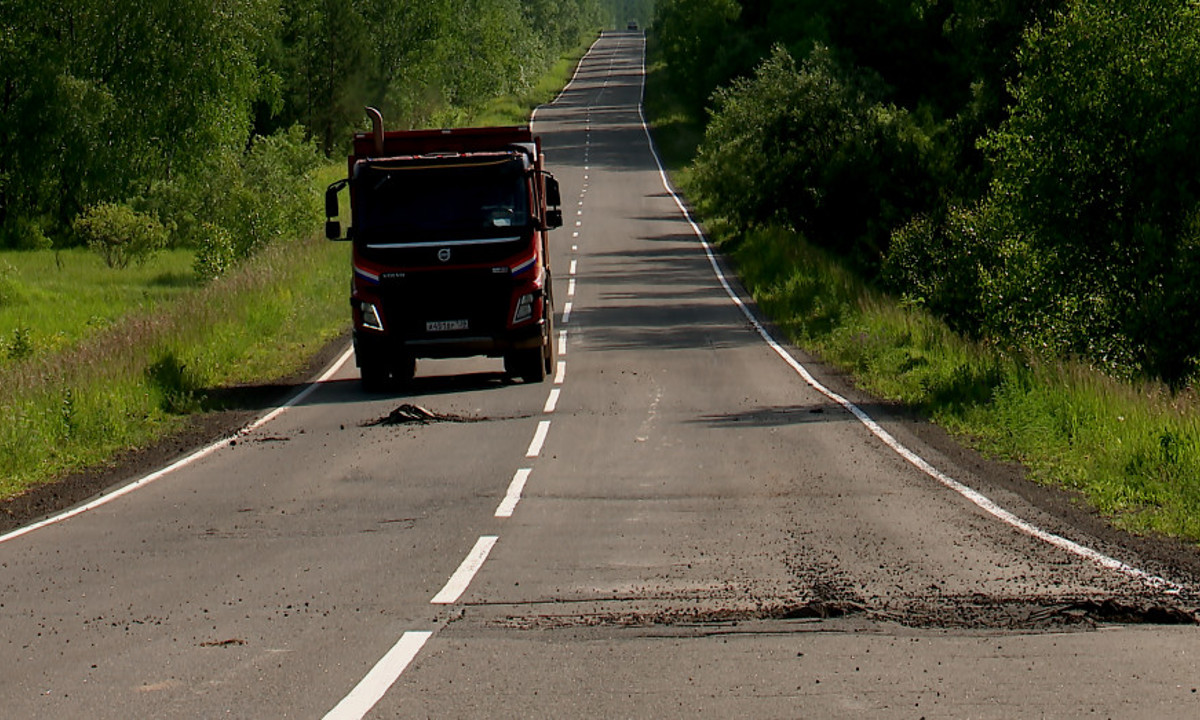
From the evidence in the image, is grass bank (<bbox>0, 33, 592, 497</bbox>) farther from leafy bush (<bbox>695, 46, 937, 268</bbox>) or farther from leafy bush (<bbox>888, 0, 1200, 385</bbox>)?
leafy bush (<bbox>888, 0, 1200, 385</bbox>)

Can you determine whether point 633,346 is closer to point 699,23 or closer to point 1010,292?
point 1010,292

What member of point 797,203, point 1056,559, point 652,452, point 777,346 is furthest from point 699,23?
point 1056,559

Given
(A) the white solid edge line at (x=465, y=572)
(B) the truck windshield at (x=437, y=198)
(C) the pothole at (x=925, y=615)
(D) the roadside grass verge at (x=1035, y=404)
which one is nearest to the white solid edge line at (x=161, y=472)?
(B) the truck windshield at (x=437, y=198)

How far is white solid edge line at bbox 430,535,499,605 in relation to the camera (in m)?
9.09

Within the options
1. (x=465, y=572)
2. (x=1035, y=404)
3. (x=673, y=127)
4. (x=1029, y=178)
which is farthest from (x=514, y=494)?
(x=673, y=127)

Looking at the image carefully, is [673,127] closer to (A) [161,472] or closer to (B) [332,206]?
(B) [332,206]

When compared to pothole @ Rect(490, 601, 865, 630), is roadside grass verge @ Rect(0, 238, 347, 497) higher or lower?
lower

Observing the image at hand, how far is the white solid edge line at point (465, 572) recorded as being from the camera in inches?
358

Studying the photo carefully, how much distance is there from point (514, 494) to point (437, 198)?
855 cm

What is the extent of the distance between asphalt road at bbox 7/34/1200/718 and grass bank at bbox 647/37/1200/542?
0.55m

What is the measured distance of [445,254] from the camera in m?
21.0

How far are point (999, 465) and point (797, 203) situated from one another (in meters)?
28.7

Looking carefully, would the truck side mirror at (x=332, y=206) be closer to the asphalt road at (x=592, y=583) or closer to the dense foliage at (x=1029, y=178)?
the asphalt road at (x=592, y=583)

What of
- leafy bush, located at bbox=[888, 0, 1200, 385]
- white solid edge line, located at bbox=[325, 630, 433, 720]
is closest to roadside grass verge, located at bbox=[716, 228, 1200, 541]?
leafy bush, located at bbox=[888, 0, 1200, 385]
